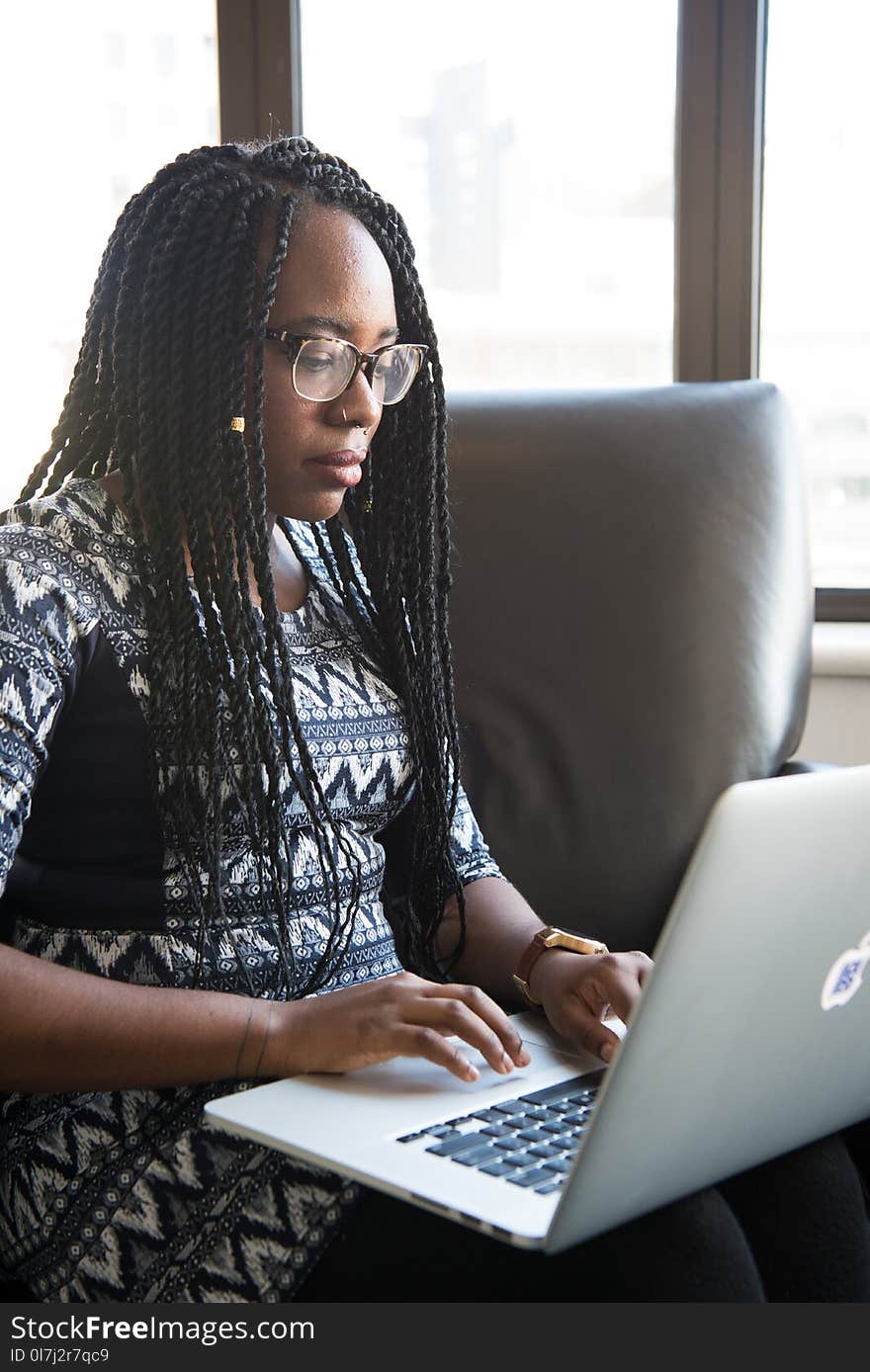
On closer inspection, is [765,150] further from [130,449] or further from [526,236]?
[130,449]

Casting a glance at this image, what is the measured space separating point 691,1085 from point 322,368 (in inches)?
23.3

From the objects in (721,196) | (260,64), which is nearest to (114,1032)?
(721,196)

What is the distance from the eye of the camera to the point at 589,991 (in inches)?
40.1

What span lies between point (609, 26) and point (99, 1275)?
1.85 meters

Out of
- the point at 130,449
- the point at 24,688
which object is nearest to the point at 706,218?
the point at 130,449

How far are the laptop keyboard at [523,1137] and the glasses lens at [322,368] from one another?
0.51m

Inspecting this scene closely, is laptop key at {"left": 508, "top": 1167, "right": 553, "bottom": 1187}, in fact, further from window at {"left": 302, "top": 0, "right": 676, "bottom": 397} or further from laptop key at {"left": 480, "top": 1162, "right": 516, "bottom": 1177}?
window at {"left": 302, "top": 0, "right": 676, "bottom": 397}

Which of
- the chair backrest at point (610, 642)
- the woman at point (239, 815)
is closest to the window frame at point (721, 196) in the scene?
the chair backrest at point (610, 642)

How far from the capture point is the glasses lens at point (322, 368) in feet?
3.46

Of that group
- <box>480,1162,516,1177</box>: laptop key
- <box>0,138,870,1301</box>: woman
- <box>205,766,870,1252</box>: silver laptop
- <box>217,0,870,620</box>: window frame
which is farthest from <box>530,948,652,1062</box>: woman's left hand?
<box>217,0,870,620</box>: window frame

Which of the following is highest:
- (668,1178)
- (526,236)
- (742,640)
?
(526,236)

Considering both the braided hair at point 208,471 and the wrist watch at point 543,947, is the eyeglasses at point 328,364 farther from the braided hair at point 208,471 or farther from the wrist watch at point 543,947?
the wrist watch at point 543,947

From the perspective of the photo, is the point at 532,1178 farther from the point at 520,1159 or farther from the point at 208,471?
the point at 208,471

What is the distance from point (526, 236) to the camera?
2.22 m
